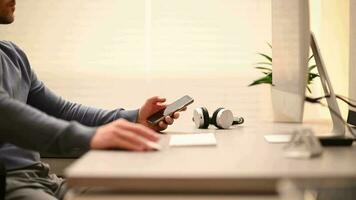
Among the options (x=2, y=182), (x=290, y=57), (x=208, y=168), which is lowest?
(x=2, y=182)

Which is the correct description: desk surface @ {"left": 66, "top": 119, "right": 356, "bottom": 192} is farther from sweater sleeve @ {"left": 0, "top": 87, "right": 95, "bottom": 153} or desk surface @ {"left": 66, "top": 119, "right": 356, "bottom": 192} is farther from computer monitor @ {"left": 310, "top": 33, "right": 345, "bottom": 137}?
computer monitor @ {"left": 310, "top": 33, "right": 345, "bottom": 137}

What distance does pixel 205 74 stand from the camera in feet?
9.21

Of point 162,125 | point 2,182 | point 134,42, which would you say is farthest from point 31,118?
point 134,42

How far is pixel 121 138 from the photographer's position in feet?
3.05

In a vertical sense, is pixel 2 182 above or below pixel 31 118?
below

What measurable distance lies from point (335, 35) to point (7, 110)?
2.12 metres

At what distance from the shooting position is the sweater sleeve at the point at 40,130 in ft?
3.16

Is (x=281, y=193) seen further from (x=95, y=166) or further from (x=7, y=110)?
(x=7, y=110)

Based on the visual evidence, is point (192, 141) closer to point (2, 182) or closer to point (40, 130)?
point (40, 130)

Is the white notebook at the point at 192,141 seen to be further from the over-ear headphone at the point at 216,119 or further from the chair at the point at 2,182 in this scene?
the chair at the point at 2,182

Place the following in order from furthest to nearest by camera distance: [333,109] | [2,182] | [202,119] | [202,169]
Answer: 1. [202,119]
2. [333,109]
3. [2,182]
4. [202,169]

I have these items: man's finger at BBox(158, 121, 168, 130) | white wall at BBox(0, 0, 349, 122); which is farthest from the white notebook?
white wall at BBox(0, 0, 349, 122)

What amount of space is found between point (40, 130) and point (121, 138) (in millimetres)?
201

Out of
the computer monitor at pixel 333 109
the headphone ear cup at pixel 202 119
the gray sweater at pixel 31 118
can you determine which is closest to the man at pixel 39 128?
the gray sweater at pixel 31 118
